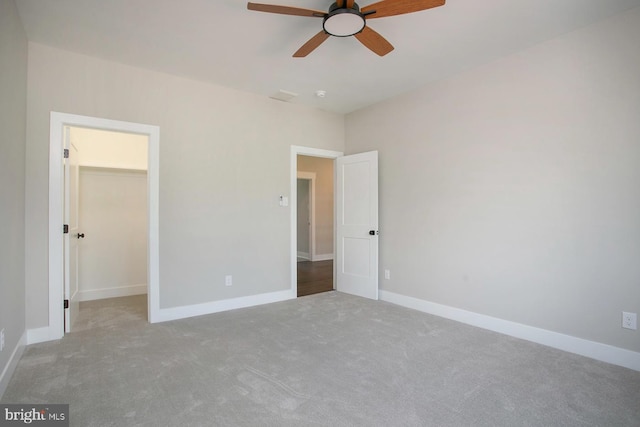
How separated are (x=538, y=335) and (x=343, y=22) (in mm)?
3112

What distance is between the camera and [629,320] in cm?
247

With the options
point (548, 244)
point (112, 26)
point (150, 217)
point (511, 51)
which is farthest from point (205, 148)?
point (548, 244)

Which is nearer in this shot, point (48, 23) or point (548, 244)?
point (48, 23)

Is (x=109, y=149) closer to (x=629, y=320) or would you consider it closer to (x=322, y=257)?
(x=322, y=257)

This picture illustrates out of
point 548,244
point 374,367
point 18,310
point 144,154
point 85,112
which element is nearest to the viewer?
point 374,367

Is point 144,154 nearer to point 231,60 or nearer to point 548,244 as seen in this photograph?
point 231,60

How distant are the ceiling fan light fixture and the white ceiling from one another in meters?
0.21

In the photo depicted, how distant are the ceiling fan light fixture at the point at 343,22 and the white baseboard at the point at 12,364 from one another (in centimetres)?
316

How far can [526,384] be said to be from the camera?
2199mm

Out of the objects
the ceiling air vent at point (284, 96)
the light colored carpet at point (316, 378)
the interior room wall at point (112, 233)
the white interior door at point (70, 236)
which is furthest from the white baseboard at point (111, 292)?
the ceiling air vent at point (284, 96)

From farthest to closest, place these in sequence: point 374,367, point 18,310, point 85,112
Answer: point 85,112
point 18,310
point 374,367

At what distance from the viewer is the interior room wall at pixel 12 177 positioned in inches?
84.3

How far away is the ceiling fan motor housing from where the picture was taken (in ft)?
7.00

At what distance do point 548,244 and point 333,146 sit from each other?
10.0 feet
